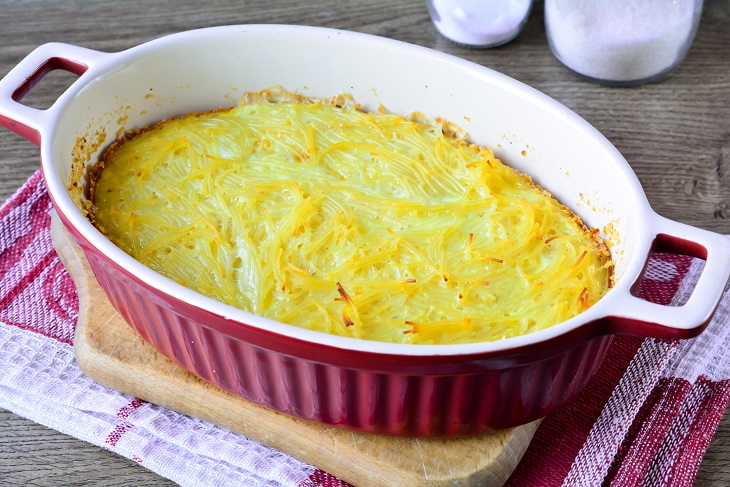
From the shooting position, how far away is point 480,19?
10.6 ft

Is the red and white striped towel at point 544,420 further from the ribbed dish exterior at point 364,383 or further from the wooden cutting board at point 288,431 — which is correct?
the ribbed dish exterior at point 364,383

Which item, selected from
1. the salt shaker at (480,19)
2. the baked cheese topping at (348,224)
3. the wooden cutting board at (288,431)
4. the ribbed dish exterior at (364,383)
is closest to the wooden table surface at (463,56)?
the salt shaker at (480,19)

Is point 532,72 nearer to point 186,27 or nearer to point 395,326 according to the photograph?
point 186,27

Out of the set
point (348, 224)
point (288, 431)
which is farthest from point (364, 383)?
point (348, 224)

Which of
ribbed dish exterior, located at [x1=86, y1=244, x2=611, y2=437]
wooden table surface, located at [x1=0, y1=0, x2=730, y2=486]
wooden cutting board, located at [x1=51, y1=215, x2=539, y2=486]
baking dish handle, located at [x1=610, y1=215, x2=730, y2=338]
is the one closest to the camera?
baking dish handle, located at [x1=610, y1=215, x2=730, y2=338]

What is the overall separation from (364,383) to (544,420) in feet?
1.79

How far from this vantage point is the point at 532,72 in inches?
128

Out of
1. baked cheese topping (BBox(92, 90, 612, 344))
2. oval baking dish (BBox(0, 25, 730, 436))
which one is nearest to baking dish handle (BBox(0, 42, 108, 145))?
oval baking dish (BBox(0, 25, 730, 436))

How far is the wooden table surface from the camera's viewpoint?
209cm

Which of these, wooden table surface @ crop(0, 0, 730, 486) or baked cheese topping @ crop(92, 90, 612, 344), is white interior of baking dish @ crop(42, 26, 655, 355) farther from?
wooden table surface @ crop(0, 0, 730, 486)

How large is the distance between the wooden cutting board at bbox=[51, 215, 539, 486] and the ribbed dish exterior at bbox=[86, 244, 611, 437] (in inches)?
1.6

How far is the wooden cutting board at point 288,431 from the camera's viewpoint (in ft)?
6.32

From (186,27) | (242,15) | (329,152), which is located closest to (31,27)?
(186,27)

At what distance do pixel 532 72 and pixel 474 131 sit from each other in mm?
895
